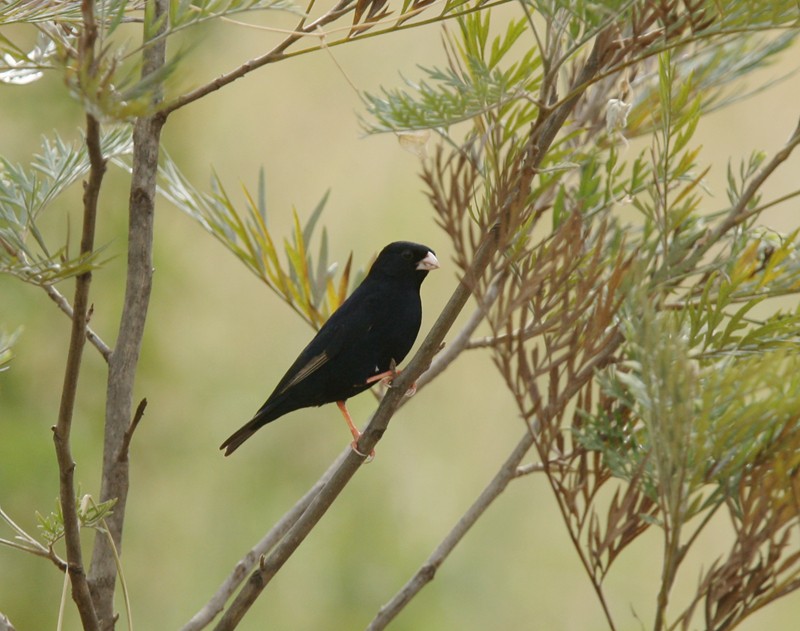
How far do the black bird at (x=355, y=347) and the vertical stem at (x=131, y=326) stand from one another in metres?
0.50

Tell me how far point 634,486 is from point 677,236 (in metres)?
0.28

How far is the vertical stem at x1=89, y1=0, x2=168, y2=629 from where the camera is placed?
2.31 ft

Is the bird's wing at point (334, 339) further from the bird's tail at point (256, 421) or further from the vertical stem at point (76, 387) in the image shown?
the vertical stem at point (76, 387)

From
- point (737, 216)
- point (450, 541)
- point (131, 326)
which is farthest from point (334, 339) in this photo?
point (737, 216)

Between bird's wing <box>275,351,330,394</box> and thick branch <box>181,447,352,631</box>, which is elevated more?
bird's wing <box>275,351,330,394</box>

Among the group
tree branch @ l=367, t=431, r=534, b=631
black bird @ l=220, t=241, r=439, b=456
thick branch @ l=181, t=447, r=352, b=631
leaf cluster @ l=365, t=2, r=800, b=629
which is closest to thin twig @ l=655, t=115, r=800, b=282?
leaf cluster @ l=365, t=2, r=800, b=629

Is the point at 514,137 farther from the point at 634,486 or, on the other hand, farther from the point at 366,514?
the point at 366,514

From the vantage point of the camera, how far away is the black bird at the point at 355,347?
48.6 inches

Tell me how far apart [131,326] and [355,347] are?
547 mm

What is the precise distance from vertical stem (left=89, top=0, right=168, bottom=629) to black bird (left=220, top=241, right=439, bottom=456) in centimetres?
50

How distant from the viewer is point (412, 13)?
24.9 inches

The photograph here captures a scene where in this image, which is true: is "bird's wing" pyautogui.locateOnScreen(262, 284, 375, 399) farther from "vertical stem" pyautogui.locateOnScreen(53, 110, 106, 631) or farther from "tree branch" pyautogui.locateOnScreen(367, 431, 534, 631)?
"vertical stem" pyautogui.locateOnScreen(53, 110, 106, 631)

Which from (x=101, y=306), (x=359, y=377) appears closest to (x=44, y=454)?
(x=101, y=306)

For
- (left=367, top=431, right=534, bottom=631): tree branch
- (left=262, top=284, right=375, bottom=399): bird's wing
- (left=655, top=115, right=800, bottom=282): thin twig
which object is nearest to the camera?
(left=655, top=115, right=800, bottom=282): thin twig
